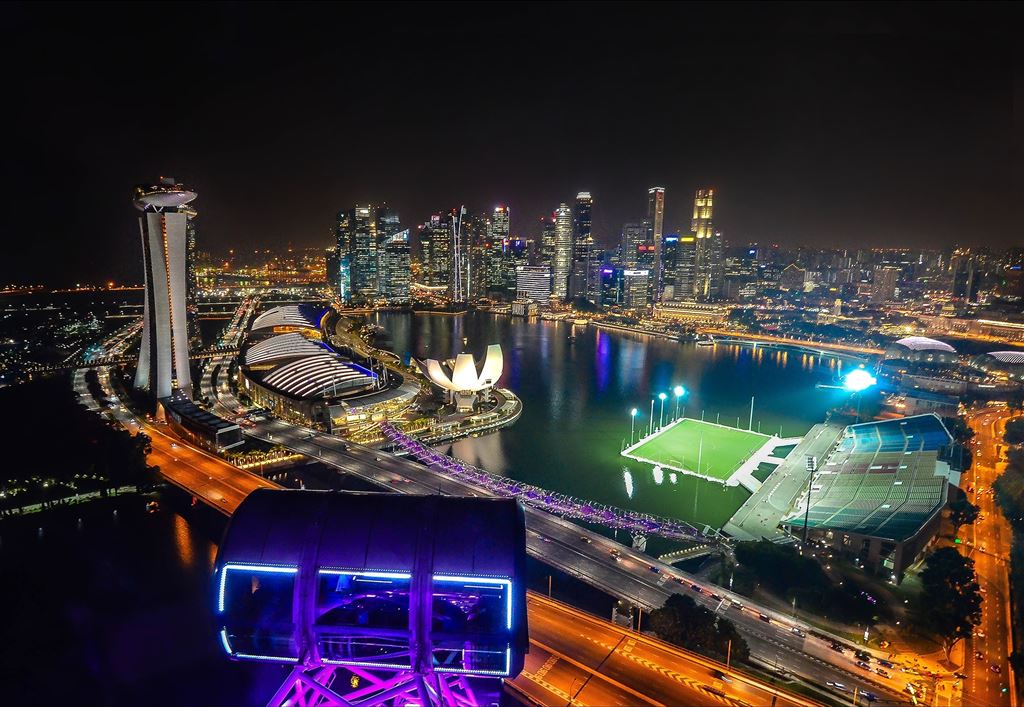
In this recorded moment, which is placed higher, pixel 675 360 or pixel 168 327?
pixel 168 327

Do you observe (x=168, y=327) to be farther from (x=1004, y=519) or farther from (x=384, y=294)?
(x=384, y=294)

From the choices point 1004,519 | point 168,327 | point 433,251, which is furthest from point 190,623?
point 433,251

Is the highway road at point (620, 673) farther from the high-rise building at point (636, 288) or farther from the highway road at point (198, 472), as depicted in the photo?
the high-rise building at point (636, 288)

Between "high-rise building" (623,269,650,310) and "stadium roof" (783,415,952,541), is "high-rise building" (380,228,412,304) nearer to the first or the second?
"high-rise building" (623,269,650,310)

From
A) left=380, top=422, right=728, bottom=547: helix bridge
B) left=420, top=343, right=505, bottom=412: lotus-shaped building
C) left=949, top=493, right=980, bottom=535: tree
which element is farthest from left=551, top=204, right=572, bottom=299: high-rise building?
left=949, top=493, right=980, bottom=535: tree

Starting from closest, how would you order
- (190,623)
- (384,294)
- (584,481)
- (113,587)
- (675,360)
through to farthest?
(190,623) < (113,587) < (584,481) < (675,360) < (384,294)
